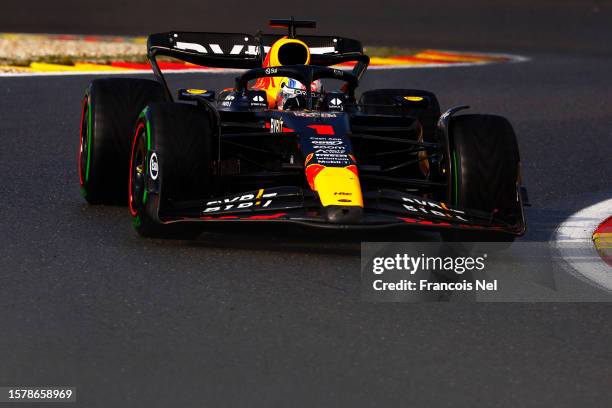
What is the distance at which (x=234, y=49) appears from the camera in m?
10.1

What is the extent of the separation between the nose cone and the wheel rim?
1.11 metres

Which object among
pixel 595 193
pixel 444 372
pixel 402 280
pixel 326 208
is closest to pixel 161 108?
pixel 326 208

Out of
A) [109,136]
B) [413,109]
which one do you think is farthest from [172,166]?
[413,109]

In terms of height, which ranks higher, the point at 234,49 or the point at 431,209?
the point at 234,49

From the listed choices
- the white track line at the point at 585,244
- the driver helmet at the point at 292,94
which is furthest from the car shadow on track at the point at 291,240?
the driver helmet at the point at 292,94

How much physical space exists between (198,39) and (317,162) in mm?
2951

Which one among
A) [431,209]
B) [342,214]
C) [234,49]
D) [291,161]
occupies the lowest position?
[342,214]

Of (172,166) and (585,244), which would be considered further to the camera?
(585,244)

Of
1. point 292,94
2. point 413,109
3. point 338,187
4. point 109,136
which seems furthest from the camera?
point 413,109

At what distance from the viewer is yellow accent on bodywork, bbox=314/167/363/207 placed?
22.4 feet

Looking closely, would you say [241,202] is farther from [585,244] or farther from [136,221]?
[585,244]

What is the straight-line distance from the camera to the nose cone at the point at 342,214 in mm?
6742

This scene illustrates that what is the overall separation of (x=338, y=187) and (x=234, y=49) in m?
3.34

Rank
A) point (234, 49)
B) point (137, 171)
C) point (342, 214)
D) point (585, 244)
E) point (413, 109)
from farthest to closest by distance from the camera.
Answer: point (234, 49) → point (413, 109) → point (585, 244) → point (137, 171) → point (342, 214)
